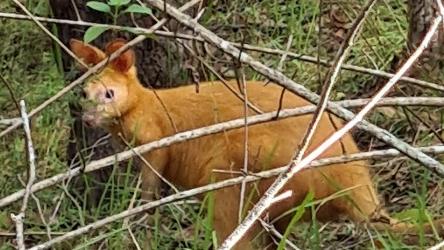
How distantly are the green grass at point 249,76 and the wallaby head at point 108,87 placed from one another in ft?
0.40

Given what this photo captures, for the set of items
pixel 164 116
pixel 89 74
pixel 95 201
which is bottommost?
pixel 95 201

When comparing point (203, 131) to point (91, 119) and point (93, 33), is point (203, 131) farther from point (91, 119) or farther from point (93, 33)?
point (91, 119)

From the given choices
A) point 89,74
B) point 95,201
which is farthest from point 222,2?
point 89,74

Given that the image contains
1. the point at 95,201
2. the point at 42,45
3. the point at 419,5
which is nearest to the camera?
the point at 95,201

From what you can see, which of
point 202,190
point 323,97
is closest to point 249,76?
point 202,190

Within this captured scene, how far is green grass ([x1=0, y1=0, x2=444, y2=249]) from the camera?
4.67 meters

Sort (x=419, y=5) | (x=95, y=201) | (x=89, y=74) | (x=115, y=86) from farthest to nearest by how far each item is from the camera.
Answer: (x=419, y=5) < (x=95, y=201) < (x=115, y=86) < (x=89, y=74)

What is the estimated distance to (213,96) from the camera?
4828 millimetres

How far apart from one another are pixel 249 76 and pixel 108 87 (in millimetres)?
1130

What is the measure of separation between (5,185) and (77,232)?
132 cm

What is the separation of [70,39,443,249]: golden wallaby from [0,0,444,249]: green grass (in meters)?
0.11

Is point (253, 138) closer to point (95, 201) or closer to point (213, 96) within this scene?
point (213, 96)

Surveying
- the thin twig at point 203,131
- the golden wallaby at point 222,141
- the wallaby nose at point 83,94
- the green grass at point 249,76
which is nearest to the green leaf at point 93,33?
the thin twig at point 203,131

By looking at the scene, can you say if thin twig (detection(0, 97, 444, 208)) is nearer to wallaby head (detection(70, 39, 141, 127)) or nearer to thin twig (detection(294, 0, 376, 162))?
wallaby head (detection(70, 39, 141, 127))
